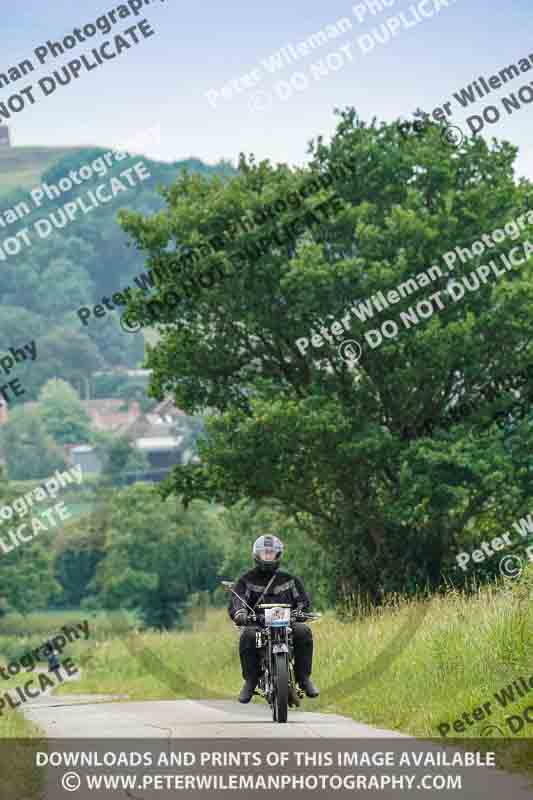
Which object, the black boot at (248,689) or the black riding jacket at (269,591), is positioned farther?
the black boot at (248,689)

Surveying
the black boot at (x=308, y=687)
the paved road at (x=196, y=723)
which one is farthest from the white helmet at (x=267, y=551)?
the paved road at (x=196, y=723)

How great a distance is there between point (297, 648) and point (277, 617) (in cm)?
38

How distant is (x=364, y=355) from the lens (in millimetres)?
35281

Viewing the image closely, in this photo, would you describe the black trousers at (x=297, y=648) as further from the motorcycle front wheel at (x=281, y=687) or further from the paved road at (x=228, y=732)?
the paved road at (x=228, y=732)

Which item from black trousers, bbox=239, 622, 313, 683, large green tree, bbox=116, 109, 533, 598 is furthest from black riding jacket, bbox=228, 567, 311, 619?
large green tree, bbox=116, 109, 533, 598

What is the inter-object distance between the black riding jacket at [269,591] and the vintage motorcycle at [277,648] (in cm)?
7

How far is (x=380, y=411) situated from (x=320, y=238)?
4320mm

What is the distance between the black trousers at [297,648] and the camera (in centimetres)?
1363

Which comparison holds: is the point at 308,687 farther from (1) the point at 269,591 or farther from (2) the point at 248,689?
(1) the point at 269,591

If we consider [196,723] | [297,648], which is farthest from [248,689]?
[196,723]

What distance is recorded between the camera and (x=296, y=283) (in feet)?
113

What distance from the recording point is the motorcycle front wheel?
43.8 ft

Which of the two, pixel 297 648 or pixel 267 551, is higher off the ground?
pixel 267 551

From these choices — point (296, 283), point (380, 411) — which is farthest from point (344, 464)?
point (296, 283)
